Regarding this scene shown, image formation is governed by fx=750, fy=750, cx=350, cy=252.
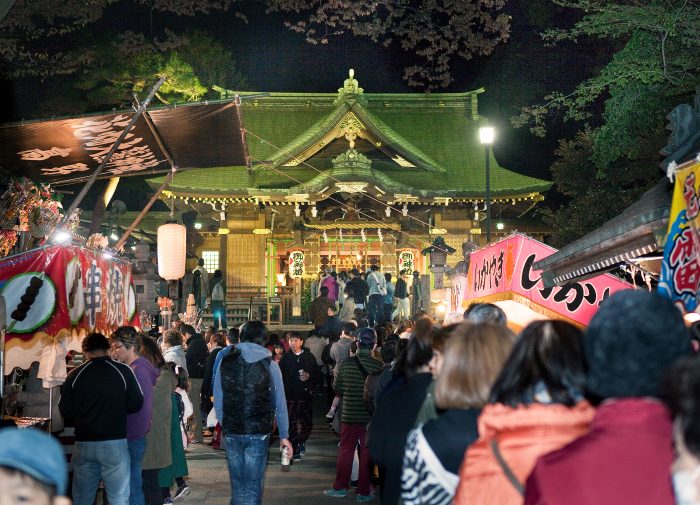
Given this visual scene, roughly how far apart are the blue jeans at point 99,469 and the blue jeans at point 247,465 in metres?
0.95

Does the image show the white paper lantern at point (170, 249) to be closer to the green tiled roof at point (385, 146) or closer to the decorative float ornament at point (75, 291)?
the green tiled roof at point (385, 146)

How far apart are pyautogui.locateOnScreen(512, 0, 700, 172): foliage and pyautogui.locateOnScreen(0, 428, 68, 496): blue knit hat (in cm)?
1030

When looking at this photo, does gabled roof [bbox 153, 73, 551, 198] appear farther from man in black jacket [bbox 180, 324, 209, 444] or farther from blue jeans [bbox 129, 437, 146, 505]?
blue jeans [bbox 129, 437, 146, 505]

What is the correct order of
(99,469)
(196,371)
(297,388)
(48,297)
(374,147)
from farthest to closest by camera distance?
(374,147) < (196,371) < (297,388) < (48,297) < (99,469)

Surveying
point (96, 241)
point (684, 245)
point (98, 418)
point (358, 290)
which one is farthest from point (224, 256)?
point (684, 245)

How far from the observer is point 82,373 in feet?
20.6

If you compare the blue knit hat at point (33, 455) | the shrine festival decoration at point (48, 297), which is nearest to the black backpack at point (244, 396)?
the shrine festival decoration at point (48, 297)

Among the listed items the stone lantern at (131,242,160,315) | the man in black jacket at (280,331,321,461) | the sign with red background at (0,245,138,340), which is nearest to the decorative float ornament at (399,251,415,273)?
the stone lantern at (131,242,160,315)

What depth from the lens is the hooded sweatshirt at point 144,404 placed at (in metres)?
6.85

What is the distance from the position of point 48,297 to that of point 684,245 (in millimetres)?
5337

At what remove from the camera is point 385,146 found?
2722cm

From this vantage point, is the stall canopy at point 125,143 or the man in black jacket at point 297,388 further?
the man in black jacket at point 297,388

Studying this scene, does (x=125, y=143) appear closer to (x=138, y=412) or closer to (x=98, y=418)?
(x=138, y=412)

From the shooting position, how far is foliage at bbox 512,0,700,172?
34.8 feet
